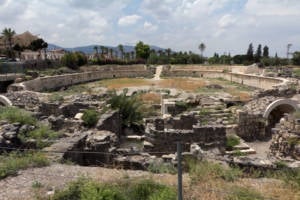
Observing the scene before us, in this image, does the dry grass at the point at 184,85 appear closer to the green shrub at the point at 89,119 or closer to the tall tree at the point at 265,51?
the green shrub at the point at 89,119

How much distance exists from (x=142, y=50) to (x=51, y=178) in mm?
91663

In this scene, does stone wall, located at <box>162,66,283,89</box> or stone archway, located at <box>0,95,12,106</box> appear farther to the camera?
stone wall, located at <box>162,66,283,89</box>

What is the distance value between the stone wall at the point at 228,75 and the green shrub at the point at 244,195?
35.4 meters

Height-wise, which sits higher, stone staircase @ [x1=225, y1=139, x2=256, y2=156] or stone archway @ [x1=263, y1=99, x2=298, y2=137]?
stone archway @ [x1=263, y1=99, x2=298, y2=137]

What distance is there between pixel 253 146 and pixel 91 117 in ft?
26.1

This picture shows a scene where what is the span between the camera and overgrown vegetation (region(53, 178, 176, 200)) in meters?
6.05

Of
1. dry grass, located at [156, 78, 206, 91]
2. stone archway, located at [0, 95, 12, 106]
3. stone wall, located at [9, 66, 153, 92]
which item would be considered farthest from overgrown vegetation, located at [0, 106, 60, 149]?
dry grass, located at [156, 78, 206, 91]

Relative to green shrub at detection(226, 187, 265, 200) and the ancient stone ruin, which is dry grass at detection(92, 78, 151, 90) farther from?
green shrub at detection(226, 187, 265, 200)

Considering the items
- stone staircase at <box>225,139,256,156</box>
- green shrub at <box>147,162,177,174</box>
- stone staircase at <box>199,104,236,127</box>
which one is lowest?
stone staircase at <box>225,139,256,156</box>

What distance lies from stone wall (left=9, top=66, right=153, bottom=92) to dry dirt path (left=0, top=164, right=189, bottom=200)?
2934cm

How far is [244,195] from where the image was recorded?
638cm

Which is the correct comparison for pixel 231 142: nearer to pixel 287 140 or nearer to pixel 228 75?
pixel 287 140

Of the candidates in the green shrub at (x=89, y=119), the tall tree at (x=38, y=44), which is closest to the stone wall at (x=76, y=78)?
the tall tree at (x=38, y=44)

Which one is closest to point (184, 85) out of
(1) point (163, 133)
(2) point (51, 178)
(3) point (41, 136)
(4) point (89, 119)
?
(4) point (89, 119)
